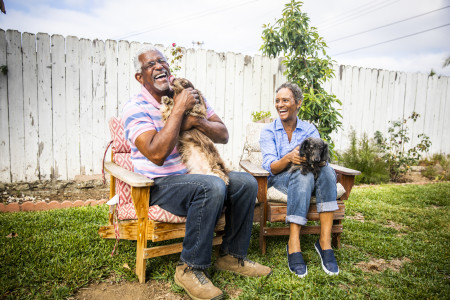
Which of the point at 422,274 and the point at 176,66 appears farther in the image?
the point at 176,66

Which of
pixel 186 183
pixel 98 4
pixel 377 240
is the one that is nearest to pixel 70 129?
pixel 98 4

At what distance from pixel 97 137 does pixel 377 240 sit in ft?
13.1

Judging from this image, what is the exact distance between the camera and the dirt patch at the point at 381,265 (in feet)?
7.20

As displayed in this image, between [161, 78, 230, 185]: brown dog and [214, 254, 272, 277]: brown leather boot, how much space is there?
2.04ft

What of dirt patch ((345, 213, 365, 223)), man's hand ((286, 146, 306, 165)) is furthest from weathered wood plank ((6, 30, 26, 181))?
dirt patch ((345, 213, 365, 223))

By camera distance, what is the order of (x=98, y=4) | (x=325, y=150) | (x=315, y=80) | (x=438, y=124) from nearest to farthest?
(x=325, y=150) → (x=315, y=80) → (x=98, y=4) → (x=438, y=124)

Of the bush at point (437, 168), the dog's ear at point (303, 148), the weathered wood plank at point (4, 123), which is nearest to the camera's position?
the dog's ear at point (303, 148)

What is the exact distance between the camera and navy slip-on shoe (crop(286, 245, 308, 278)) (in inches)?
79.6

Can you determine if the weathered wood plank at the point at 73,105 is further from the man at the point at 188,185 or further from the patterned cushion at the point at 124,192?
the man at the point at 188,185

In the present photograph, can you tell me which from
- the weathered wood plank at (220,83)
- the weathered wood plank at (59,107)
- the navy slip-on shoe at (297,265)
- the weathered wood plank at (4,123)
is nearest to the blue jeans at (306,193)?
the navy slip-on shoe at (297,265)

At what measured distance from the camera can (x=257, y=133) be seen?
319 centimetres

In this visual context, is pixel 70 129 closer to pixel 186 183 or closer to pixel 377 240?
pixel 186 183

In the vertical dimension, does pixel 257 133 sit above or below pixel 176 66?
below

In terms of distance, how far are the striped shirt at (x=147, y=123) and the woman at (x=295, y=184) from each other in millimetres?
945
